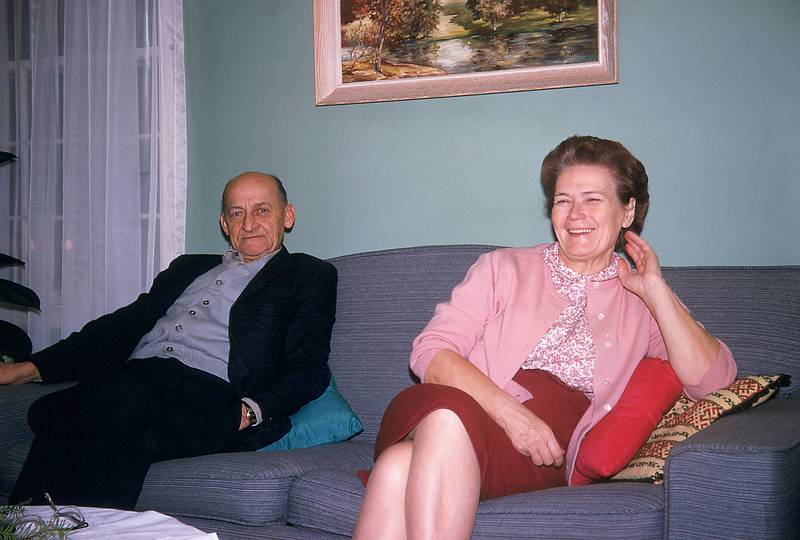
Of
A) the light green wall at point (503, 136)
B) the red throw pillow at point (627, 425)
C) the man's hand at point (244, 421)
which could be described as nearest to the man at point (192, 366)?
the man's hand at point (244, 421)

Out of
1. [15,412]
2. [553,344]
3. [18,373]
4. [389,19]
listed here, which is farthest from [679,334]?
[18,373]

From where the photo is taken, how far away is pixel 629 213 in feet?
6.20

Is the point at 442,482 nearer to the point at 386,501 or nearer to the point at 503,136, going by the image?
the point at 386,501

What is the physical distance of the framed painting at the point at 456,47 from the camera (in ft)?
7.79

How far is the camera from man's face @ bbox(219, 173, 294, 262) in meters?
2.42

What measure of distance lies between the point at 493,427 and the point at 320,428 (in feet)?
2.32

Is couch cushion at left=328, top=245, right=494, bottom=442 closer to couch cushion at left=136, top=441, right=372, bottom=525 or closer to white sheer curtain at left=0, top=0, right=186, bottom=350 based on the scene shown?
couch cushion at left=136, top=441, right=372, bottom=525

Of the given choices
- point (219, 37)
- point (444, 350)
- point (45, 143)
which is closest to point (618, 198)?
point (444, 350)

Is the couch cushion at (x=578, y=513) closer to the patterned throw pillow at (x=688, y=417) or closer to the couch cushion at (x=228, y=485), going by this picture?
the patterned throw pillow at (x=688, y=417)

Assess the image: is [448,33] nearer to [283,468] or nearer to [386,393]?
[386,393]

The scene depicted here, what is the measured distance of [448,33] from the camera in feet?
8.32

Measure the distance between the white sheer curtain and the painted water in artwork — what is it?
0.80 meters

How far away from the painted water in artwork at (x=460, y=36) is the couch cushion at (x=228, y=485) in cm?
146

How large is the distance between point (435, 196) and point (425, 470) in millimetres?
1415
